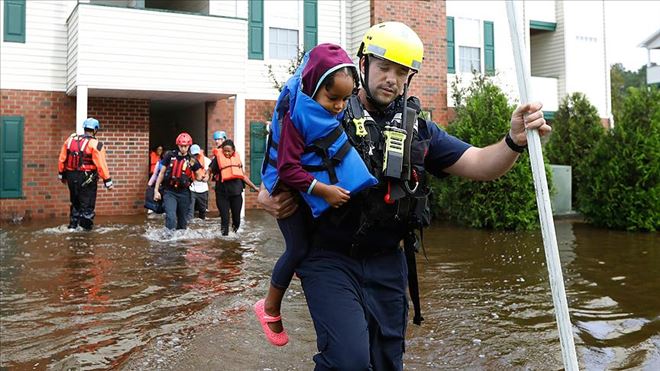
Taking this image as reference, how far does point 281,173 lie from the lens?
279 cm

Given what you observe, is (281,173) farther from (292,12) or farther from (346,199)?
(292,12)

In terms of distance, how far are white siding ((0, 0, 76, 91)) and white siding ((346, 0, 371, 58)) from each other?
7642 millimetres

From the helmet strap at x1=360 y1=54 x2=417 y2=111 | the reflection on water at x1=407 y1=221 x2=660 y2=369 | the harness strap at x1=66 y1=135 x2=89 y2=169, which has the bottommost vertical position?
the reflection on water at x1=407 y1=221 x2=660 y2=369

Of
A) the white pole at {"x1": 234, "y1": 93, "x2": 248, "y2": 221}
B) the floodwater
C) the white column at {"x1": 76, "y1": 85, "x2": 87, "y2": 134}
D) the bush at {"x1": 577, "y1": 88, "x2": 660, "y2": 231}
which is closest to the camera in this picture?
the floodwater

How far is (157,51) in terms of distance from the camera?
14.4 meters

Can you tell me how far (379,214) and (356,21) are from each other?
16552 mm

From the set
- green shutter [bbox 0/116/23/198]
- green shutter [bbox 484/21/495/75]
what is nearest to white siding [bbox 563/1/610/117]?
green shutter [bbox 484/21/495/75]

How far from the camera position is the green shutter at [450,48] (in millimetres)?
19844

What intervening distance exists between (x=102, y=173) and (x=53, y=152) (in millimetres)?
4770

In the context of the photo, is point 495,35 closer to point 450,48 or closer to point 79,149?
point 450,48

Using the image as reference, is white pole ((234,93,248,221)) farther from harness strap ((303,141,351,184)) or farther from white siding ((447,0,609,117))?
harness strap ((303,141,351,184))

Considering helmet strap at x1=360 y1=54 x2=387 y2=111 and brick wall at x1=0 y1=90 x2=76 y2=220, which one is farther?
brick wall at x1=0 y1=90 x2=76 y2=220

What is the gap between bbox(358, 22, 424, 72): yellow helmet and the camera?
2941mm

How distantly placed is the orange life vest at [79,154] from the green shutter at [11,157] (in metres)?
4.24
